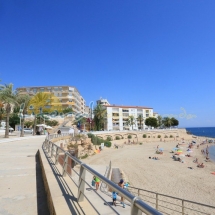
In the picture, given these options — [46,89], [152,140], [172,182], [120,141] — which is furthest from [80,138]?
[46,89]

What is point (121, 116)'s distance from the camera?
98.3 m

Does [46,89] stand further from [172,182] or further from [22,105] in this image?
[172,182]

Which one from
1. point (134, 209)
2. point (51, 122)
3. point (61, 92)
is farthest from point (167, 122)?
point (134, 209)

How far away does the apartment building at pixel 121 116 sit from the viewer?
312 ft

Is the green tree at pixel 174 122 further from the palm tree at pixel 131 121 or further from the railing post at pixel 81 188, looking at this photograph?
the railing post at pixel 81 188

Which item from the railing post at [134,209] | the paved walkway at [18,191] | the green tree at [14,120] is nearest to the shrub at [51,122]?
the green tree at [14,120]

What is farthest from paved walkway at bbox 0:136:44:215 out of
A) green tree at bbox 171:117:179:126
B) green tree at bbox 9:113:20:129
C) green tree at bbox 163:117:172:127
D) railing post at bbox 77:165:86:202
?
green tree at bbox 171:117:179:126

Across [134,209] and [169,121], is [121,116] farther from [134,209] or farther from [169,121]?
[134,209]

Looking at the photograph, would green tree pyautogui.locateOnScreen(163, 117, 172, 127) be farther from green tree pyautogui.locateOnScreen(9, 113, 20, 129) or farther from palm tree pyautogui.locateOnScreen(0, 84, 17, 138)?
palm tree pyautogui.locateOnScreen(0, 84, 17, 138)

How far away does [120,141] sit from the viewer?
66.2 m

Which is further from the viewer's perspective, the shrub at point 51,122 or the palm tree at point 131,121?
the palm tree at point 131,121

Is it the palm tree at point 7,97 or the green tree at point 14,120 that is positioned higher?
the palm tree at point 7,97

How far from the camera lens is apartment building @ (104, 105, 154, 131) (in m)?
95.2

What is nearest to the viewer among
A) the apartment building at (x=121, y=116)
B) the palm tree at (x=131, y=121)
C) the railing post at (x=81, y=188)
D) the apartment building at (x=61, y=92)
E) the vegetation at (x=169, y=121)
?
the railing post at (x=81, y=188)
